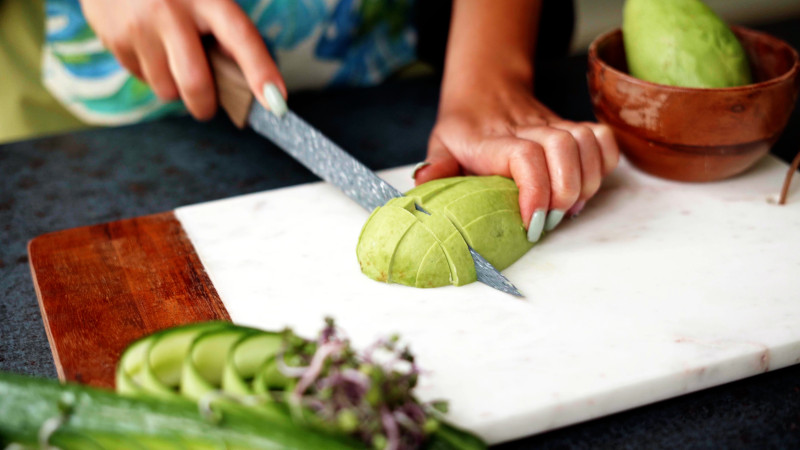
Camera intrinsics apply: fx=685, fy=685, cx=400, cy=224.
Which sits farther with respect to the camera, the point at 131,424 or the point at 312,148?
the point at 312,148

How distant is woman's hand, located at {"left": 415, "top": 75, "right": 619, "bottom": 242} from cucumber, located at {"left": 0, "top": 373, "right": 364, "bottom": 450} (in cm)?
77

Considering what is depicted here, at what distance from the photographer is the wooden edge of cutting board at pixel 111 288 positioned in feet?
3.88

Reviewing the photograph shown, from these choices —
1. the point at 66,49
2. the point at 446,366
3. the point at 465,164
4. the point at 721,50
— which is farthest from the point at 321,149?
the point at 66,49

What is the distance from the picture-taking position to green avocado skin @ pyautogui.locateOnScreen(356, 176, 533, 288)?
4.27 ft

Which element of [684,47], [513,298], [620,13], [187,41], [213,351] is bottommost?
[620,13]

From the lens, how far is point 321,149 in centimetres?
158

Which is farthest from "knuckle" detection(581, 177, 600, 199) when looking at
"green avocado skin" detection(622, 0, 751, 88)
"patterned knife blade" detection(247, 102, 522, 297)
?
"patterned knife blade" detection(247, 102, 522, 297)

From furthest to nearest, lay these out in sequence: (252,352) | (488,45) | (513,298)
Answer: (488,45) → (513,298) → (252,352)

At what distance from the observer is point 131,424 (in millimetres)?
821

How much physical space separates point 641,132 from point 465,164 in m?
0.42

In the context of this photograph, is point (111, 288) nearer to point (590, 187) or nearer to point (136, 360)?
point (136, 360)

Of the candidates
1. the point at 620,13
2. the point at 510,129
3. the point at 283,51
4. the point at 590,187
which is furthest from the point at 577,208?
the point at 620,13

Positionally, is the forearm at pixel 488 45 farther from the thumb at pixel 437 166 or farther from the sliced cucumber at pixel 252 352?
the sliced cucumber at pixel 252 352

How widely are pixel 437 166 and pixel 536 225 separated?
0.31 metres
